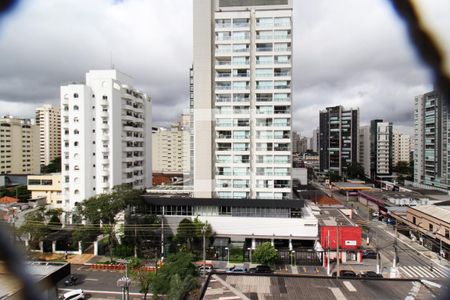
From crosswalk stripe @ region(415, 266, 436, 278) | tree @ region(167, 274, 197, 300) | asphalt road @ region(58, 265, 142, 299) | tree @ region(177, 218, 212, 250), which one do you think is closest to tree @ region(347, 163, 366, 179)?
crosswalk stripe @ region(415, 266, 436, 278)

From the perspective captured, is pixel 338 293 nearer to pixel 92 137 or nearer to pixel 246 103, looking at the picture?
pixel 246 103

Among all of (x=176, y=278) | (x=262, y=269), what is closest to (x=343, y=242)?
(x=262, y=269)

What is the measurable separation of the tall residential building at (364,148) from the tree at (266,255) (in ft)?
135

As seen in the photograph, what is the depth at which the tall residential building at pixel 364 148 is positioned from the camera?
50219 millimetres

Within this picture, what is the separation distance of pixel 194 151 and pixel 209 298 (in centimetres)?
1261

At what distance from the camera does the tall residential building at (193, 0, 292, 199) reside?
18578mm

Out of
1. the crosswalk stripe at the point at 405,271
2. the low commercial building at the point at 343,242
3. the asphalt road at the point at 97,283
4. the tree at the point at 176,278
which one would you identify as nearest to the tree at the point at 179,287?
the tree at the point at 176,278

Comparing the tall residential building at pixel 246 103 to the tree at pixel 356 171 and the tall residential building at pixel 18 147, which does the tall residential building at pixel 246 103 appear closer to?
the tall residential building at pixel 18 147

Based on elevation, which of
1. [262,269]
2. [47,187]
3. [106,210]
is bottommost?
[262,269]

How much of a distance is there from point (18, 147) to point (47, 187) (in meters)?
19.5

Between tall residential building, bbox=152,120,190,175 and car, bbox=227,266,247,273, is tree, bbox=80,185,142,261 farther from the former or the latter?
tall residential building, bbox=152,120,190,175

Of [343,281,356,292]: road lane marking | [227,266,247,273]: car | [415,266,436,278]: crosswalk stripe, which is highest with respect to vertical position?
[343,281,356,292]: road lane marking

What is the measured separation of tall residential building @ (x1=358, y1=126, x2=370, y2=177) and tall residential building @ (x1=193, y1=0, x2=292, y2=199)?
37.3 meters

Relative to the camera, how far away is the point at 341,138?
50281 mm
